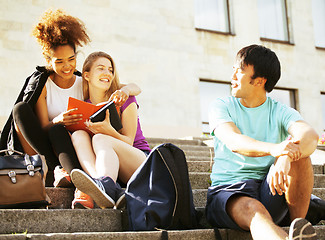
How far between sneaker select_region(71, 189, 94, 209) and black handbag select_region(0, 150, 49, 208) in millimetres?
177

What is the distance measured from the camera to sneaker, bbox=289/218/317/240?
8.27ft

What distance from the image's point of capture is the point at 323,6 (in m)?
14.4

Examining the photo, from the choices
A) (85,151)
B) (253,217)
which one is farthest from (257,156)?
(85,151)

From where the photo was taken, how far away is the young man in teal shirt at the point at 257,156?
2.84 metres

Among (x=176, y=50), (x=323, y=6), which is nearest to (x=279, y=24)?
(x=323, y=6)

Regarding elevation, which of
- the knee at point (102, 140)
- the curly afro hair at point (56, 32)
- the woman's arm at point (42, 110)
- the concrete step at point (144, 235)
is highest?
the curly afro hair at point (56, 32)

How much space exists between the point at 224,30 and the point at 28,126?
9683 mm

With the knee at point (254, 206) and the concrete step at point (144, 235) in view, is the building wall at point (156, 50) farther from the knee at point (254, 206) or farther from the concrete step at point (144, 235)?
the knee at point (254, 206)

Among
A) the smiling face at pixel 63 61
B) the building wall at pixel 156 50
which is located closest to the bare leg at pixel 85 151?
the smiling face at pixel 63 61

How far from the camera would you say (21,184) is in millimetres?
3158

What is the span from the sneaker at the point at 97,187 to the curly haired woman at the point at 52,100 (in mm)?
428

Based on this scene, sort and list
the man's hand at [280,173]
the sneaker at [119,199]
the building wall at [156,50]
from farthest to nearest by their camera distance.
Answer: the building wall at [156,50]
the sneaker at [119,199]
the man's hand at [280,173]

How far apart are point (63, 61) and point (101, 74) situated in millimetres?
348

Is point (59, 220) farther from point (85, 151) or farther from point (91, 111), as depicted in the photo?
point (91, 111)
